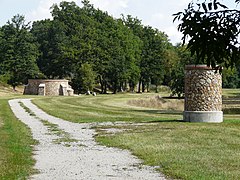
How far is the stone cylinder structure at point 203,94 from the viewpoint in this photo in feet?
75.4

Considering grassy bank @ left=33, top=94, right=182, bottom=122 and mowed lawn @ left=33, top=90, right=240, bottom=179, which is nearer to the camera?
mowed lawn @ left=33, top=90, right=240, bottom=179

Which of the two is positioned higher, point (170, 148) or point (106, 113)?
point (170, 148)

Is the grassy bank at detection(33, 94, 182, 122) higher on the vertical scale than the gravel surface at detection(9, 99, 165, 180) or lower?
lower

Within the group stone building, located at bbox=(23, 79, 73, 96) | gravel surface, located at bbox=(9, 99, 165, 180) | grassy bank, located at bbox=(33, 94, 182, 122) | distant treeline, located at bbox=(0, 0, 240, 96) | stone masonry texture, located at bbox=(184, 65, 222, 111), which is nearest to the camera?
gravel surface, located at bbox=(9, 99, 165, 180)

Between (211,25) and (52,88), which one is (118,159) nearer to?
(211,25)

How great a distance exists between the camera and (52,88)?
62906mm

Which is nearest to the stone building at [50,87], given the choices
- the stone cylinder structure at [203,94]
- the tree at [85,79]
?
the tree at [85,79]

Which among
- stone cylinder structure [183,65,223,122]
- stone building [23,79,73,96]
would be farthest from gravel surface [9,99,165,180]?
stone building [23,79,73,96]

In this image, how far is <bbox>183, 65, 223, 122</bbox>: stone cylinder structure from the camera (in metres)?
23.0

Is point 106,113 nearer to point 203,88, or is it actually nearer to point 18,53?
point 203,88

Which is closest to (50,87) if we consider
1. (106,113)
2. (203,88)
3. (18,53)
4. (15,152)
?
(18,53)

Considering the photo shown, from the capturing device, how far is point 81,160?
38.9ft

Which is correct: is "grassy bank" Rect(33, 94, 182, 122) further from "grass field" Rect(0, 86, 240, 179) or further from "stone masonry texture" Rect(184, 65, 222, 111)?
"grass field" Rect(0, 86, 240, 179)

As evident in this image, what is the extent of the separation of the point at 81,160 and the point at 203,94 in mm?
12234
